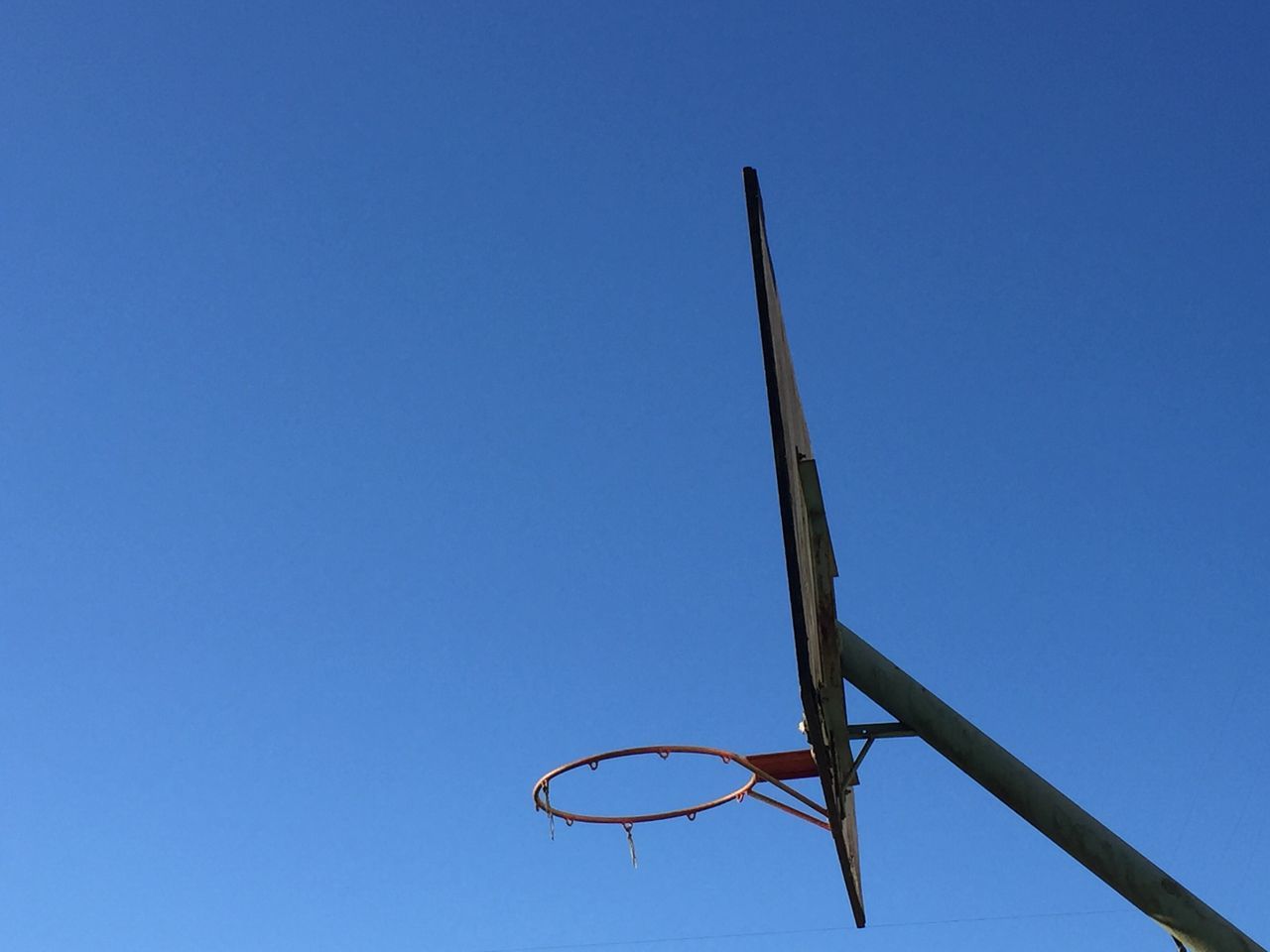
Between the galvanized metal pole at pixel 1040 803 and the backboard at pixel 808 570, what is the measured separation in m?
0.34

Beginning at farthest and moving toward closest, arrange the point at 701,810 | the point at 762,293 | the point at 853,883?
the point at 701,810 < the point at 853,883 < the point at 762,293

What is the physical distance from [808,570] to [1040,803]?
207 centimetres

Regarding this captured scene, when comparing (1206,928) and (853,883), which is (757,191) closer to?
(853,883)

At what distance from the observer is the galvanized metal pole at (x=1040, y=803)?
28.0ft

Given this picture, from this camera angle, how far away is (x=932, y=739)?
898 cm

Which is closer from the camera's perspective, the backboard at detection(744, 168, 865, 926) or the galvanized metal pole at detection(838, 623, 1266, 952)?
the backboard at detection(744, 168, 865, 926)

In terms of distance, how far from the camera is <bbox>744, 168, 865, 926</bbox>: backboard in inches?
308

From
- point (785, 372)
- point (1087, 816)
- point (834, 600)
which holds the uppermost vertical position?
point (785, 372)

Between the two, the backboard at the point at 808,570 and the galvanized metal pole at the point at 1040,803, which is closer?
the backboard at the point at 808,570

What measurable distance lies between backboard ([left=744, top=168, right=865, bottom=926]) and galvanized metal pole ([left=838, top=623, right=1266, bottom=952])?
339mm

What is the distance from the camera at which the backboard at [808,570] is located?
25.7 feet

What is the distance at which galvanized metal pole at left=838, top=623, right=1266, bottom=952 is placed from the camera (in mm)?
8539

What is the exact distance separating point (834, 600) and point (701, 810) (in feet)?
8.82

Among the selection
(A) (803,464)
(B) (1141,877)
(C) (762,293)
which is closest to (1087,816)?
(B) (1141,877)
